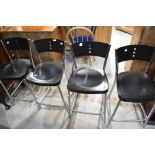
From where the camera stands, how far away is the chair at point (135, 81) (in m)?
1.24

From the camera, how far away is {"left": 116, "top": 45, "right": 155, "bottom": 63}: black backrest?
56.2 inches

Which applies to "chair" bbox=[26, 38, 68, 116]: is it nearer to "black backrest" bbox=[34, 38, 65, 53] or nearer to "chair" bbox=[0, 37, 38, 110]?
"black backrest" bbox=[34, 38, 65, 53]

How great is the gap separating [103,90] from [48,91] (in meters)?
1.09

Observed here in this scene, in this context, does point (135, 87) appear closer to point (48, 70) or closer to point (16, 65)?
point (48, 70)

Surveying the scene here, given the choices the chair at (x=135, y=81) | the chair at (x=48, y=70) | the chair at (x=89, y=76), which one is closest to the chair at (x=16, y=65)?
the chair at (x=48, y=70)

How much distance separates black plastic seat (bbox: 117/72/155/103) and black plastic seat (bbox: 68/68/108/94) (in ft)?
0.50

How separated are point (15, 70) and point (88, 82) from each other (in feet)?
2.86

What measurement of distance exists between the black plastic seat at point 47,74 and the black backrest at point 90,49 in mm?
251

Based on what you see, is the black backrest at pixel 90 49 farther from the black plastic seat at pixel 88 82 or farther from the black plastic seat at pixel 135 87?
the black plastic seat at pixel 135 87

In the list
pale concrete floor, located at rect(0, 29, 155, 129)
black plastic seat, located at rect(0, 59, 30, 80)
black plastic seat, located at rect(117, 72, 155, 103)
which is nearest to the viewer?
black plastic seat, located at rect(117, 72, 155, 103)

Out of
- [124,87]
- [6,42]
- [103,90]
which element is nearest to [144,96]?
[124,87]

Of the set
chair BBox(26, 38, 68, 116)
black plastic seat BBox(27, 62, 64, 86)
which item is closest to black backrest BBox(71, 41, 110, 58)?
chair BBox(26, 38, 68, 116)

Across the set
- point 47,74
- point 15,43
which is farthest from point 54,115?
point 15,43

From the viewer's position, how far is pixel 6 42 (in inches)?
69.6
